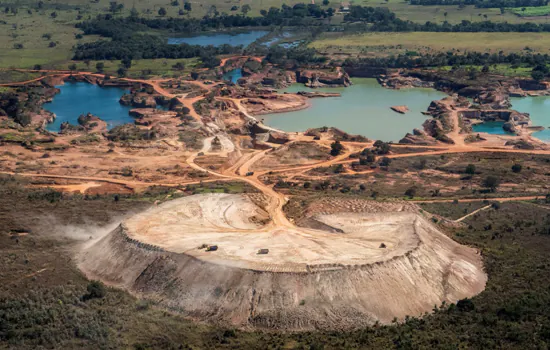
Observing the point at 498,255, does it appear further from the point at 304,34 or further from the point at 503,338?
the point at 304,34

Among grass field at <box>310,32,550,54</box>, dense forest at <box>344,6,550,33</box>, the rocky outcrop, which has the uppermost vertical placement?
dense forest at <box>344,6,550,33</box>

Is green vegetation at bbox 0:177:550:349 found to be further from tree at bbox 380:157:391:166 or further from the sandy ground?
tree at bbox 380:157:391:166

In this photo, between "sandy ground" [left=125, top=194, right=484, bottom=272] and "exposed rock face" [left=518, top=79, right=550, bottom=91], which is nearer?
"sandy ground" [left=125, top=194, right=484, bottom=272]

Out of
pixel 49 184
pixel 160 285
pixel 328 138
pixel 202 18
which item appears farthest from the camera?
pixel 202 18

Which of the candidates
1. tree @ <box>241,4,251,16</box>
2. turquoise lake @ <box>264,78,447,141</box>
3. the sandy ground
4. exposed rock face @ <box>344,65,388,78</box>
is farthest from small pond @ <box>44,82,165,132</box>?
tree @ <box>241,4,251,16</box>

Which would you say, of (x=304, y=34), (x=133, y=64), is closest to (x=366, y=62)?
(x=304, y=34)

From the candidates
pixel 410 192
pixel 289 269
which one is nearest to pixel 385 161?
pixel 410 192
